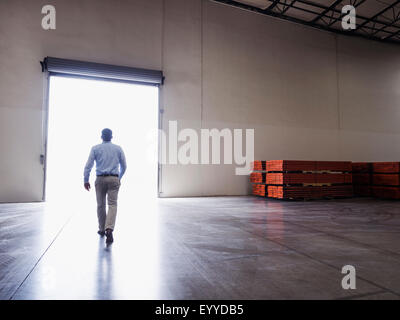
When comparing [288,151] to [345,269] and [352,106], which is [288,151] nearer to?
[352,106]

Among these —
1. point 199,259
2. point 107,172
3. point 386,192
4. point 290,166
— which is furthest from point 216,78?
point 199,259

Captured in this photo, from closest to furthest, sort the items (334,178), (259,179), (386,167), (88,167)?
1. (88,167)
2. (334,178)
3. (386,167)
4. (259,179)

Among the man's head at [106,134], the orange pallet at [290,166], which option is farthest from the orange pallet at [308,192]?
the man's head at [106,134]

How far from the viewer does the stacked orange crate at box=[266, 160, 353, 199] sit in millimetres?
9883

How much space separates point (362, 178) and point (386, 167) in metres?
1.25

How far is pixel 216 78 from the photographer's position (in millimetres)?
11664

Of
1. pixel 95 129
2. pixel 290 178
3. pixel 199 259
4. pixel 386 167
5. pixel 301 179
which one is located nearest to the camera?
pixel 199 259

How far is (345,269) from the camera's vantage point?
9.37ft

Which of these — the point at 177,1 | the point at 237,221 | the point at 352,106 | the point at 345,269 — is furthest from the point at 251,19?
the point at 345,269

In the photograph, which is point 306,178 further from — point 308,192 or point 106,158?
point 106,158

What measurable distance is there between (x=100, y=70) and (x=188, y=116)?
144 inches

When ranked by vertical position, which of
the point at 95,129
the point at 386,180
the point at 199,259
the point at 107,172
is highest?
the point at 95,129

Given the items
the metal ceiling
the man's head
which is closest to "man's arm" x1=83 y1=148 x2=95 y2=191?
the man's head

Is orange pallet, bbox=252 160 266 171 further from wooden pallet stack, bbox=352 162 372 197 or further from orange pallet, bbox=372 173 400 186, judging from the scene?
orange pallet, bbox=372 173 400 186
